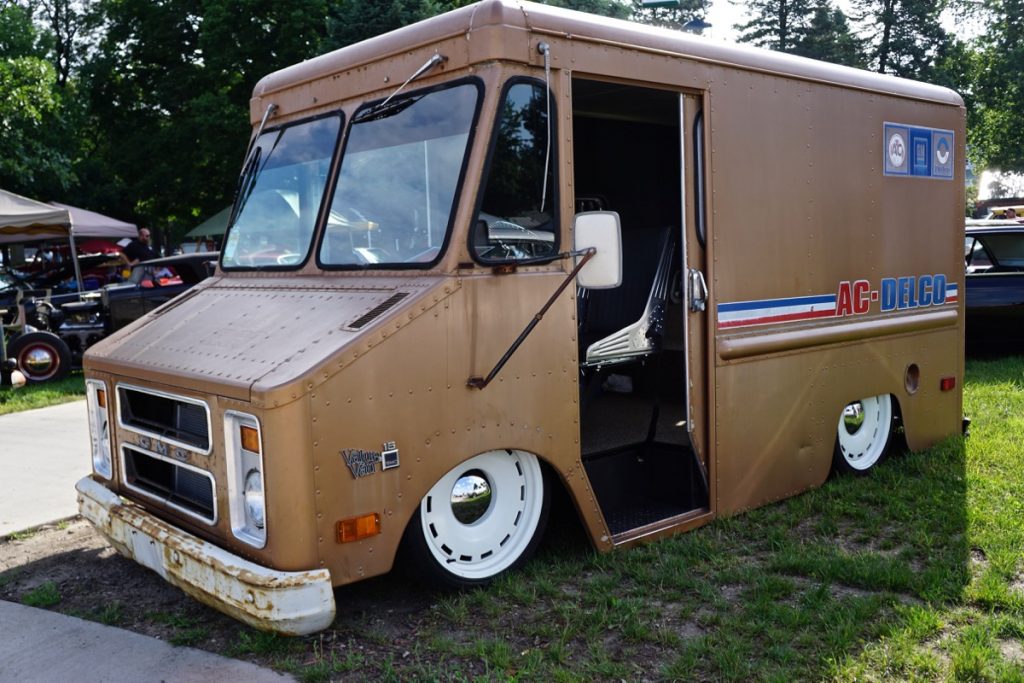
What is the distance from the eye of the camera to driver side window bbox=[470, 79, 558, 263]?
4.16 m

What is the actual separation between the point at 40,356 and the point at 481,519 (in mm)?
9999

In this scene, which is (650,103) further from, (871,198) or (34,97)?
(34,97)

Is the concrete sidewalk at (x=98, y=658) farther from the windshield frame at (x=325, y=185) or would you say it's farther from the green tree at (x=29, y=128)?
the green tree at (x=29, y=128)

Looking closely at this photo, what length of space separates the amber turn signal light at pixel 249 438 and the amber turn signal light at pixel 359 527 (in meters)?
0.44

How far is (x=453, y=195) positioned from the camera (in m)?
4.13

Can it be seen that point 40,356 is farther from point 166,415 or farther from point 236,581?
point 236,581

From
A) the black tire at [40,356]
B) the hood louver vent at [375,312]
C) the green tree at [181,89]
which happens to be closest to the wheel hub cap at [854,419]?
the hood louver vent at [375,312]

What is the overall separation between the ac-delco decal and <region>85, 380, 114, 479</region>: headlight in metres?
3.22

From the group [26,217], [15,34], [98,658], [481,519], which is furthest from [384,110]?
[15,34]

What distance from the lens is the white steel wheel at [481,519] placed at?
164 inches

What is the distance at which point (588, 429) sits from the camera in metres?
5.58

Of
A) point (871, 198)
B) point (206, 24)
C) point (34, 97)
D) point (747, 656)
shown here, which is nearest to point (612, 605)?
point (747, 656)

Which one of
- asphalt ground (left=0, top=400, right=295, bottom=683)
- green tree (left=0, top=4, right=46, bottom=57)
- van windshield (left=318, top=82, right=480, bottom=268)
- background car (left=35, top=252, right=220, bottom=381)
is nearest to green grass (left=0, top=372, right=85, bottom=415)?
background car (left=35, top=252, right=220, bottom=381)

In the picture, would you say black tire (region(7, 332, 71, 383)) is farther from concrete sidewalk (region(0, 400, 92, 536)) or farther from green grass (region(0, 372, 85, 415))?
concrete sidewalk (region(0, 400, 92, 536))
